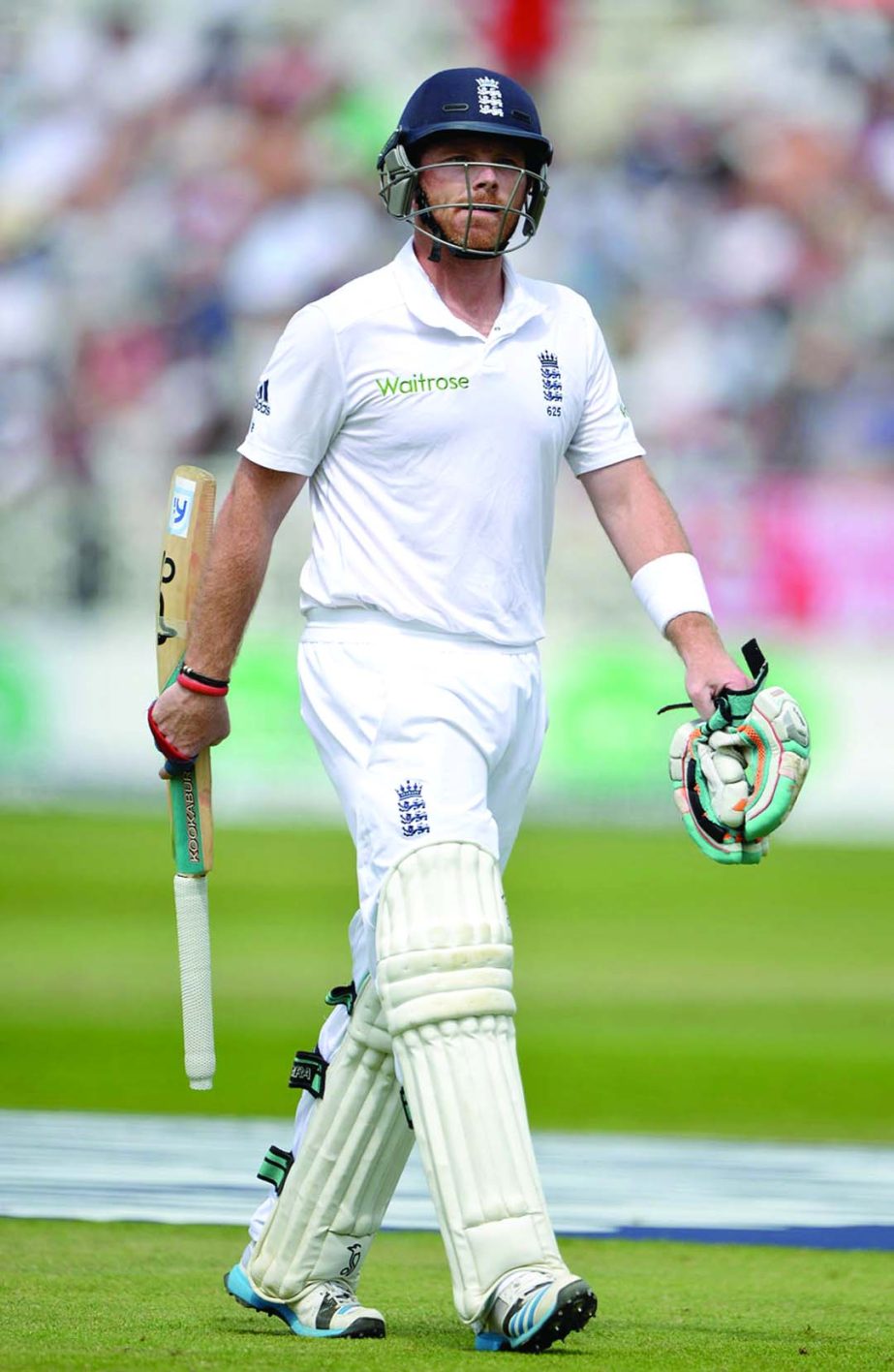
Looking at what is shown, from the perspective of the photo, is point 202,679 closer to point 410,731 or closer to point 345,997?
point 410,731

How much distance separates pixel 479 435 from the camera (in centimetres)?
333

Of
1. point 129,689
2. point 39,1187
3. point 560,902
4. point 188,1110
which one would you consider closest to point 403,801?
point 39,1187

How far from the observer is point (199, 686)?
343 centimetres

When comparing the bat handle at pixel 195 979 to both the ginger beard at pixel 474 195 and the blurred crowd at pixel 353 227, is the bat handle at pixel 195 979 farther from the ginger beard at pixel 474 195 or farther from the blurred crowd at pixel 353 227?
the blurred crowd at pixel 353 227

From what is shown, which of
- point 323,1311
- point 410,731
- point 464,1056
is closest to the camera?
point 464,1056

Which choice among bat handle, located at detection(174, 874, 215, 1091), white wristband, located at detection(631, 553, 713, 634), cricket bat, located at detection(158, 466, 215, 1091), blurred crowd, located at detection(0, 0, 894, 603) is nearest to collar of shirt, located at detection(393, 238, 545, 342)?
white wristband, located at detection(631, 553, 713, 634)

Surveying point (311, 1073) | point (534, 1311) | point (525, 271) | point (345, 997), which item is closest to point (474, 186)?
point (345, 997)

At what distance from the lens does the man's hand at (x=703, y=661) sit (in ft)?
11.0

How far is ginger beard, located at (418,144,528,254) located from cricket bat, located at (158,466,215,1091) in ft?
2.03

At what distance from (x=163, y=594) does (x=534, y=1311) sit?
4.44 feet

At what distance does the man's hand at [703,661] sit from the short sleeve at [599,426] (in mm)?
295

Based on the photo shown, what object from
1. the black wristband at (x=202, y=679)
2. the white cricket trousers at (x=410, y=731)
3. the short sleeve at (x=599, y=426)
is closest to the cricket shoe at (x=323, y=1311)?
the white cricket trousers at (x=410, y=731)

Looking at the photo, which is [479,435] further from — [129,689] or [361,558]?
[129,689]

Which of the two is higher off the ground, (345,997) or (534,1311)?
(345,997)
